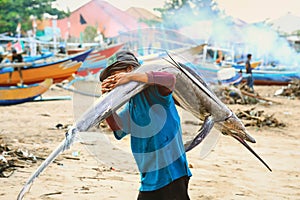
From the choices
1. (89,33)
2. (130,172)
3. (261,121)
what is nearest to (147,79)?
(130,172)

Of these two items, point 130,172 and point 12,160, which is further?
point 12,160

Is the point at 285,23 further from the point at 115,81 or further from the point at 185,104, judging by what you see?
the point at 115,81

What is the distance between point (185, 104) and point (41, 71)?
13932mm

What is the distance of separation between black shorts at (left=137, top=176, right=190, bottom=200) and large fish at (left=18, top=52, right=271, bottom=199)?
0.22 meters

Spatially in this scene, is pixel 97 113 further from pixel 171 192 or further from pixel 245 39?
pixel 245 39

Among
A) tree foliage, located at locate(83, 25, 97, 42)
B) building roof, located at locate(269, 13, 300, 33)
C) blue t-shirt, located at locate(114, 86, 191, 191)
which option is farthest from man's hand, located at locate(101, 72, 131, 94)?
building roof, located at locate(269, 13, 300, 33)

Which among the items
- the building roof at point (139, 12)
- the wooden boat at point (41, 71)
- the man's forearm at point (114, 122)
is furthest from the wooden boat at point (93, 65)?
the wooden boat at point (41, 71)

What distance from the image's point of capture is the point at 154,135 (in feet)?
7.75

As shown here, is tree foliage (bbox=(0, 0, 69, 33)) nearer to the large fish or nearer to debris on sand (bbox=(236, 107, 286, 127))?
debris on sand (bbox=(236, 107, 286, 127))

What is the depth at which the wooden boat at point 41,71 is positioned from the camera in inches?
574

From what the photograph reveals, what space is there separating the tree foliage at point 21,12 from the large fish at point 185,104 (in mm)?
33370

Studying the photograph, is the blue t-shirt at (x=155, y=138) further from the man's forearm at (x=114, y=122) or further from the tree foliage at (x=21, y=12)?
the tree foliage at (x=21, y=12)

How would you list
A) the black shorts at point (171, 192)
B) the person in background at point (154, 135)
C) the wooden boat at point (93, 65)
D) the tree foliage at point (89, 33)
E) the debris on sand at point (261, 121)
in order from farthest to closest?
the tree foliage at point (89, 33) → the debris on sand at point (261, 121) → the wooden boat at point (93, 65) → the black shorts at point (171, 192) → the person in background at point (154, 135)

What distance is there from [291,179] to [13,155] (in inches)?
134
